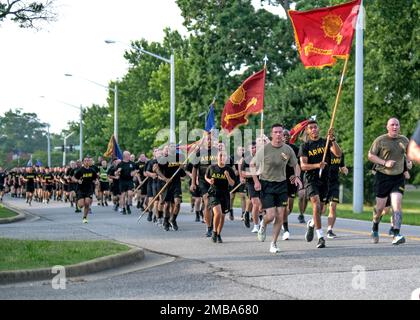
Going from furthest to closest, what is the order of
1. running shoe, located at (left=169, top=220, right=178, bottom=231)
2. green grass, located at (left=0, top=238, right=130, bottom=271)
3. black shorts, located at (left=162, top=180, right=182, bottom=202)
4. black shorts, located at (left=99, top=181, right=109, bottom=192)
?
black shorts, located at (left=99, top=181, right=109, bottom=192) → black shorts, located at (left=162, top=180, right=182, bottom=202) → running shoe, located at (left=169, top=220, right=178, bottom=231) → green grass, located at (left=0, top=238, right=130, bottom=271)

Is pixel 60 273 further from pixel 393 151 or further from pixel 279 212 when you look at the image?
pixel 393 151

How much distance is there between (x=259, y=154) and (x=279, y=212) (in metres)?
0.94

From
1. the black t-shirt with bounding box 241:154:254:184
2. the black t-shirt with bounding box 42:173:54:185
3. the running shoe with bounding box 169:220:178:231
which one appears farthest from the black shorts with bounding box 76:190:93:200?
the black t-shirt with bounding box 42:173:54:185

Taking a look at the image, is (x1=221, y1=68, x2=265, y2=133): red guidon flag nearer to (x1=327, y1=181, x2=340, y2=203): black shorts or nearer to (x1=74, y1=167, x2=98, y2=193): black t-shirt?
(x1=74, y1=167, x2=98, y2=193): black t-shirt

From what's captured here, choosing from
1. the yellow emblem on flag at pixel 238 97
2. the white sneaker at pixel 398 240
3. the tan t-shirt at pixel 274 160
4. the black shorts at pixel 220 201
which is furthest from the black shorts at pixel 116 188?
the white sneaker at pixel 398 240

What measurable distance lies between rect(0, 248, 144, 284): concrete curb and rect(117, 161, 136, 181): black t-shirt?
14801 millimetres

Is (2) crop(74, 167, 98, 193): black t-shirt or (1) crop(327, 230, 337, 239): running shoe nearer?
(1) crop(327, 230, 337, 239): running shoe

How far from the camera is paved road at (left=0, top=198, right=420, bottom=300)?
8927 millimetres

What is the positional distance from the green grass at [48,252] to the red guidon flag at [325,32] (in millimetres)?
5679

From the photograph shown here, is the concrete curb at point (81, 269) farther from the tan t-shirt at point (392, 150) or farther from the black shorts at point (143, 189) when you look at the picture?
the black shorts at point (143, 189)

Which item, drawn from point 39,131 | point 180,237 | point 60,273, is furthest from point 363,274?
point 39,131

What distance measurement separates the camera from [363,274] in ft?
33.4

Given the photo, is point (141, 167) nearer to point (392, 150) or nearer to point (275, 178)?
point (392, 150)

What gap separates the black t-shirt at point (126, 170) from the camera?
1085 inches
